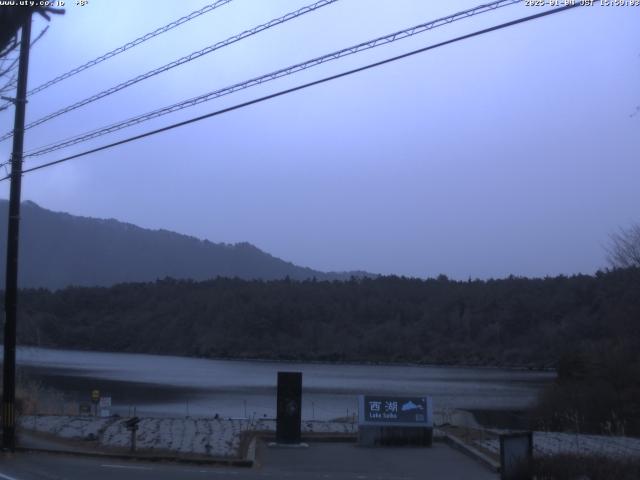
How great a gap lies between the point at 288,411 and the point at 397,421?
2597mm

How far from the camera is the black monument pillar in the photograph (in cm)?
1922

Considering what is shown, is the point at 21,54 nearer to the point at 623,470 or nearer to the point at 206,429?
the point at 206,429

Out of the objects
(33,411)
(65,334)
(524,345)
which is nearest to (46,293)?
(65,334)

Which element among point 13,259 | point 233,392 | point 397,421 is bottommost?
point 233,392

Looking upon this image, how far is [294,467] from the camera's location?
16.8 meters

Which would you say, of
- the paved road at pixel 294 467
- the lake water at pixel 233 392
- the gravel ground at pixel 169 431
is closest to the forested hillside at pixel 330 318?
the lake water at pixel 233 392

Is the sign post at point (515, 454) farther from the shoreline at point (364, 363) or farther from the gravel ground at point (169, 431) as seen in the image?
the shoreline at point (364, 363)

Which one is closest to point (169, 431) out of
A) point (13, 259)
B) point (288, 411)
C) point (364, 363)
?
point (288, 411)

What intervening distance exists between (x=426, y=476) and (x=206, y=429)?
7.52 metres

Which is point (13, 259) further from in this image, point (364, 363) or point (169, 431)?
point (364, 363)

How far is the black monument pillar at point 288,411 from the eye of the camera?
19219mm

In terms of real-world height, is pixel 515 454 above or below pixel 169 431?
above

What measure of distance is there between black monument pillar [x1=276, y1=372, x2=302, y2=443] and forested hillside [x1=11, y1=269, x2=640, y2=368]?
258 feet

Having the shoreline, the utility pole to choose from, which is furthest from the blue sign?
the shoreline
